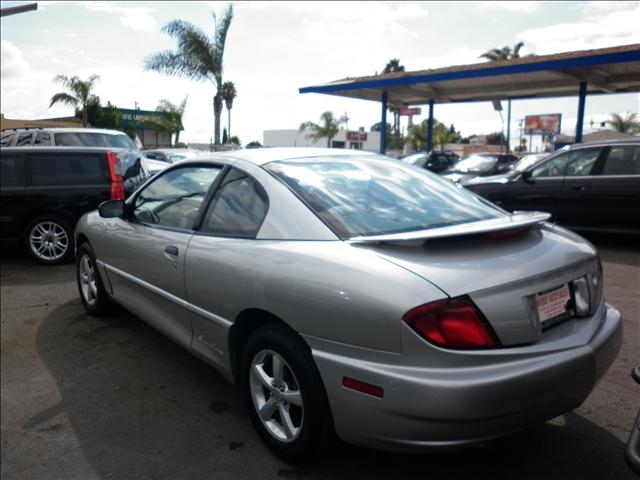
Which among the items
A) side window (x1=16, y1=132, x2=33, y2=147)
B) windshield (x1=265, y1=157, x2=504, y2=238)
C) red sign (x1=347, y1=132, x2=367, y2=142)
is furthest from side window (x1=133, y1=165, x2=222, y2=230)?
red sign (x1=347, y1=132, x2=367, y2=142)

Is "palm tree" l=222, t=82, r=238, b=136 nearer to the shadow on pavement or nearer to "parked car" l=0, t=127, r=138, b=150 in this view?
"parked car" l=0, t=127, r=138, b=150

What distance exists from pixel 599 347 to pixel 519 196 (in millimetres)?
6391

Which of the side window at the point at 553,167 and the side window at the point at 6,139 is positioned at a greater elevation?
the side window at the point at 6,139

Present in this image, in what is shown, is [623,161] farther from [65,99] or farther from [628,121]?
[65,99]

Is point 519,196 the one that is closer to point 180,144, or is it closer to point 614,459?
point 614,459

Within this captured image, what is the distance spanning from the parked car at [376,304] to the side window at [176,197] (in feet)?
0.16

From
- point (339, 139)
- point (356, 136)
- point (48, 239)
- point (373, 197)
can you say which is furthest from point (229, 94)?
point (356, 136)

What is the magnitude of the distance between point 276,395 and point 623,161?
6513 mm

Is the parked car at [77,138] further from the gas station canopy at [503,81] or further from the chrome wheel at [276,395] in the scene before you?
the gas station canopy at [503,81]

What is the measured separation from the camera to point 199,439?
9.20 ft

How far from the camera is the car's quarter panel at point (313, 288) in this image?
78.1 inches

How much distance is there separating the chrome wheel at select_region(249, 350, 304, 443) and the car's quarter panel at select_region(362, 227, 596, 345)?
737mm

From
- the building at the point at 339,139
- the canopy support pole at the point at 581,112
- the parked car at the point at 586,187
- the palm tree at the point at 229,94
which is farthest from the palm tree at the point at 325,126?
the parked car at the point at 586,187

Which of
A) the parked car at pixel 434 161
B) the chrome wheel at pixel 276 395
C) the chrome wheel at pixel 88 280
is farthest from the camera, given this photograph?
the parked car at pixel 434 161
